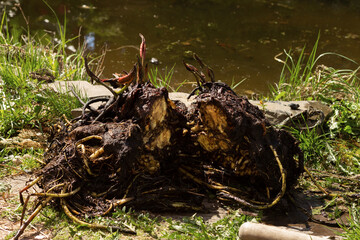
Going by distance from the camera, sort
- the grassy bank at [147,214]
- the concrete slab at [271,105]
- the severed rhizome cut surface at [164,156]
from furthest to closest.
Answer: the concrete slab at [271,105] → the severed rhizome cut surface at [164,156] → the grassy bank at [147,214]

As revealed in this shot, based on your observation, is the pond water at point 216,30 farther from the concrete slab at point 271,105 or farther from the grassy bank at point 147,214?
the concrete slab at point 271,105

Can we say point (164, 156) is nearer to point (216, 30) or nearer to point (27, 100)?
point (27, 100)

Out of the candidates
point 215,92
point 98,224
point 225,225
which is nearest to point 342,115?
point 215,92

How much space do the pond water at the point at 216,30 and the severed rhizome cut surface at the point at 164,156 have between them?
3487 mm

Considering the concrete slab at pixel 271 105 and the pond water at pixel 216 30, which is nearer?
the concrete slab at pixel 271 105

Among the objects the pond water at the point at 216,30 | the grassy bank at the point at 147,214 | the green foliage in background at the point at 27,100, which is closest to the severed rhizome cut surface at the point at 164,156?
the grassy bank at the point at 147,214

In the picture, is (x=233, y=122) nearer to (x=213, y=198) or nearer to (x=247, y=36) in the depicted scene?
(x=213, y=198)

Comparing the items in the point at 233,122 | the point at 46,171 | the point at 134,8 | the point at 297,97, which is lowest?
the point at 134,8

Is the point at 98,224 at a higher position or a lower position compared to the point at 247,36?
higher

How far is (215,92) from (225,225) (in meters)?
0.90

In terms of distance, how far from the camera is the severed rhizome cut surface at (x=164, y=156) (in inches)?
117

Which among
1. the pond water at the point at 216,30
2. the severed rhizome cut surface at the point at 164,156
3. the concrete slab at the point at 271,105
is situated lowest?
the pond water at the point at 216,30

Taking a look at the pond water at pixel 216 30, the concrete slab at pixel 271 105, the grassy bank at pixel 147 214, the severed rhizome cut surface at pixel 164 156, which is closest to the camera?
the grassy bank at pixel 147 214

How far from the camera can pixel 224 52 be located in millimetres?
8352
